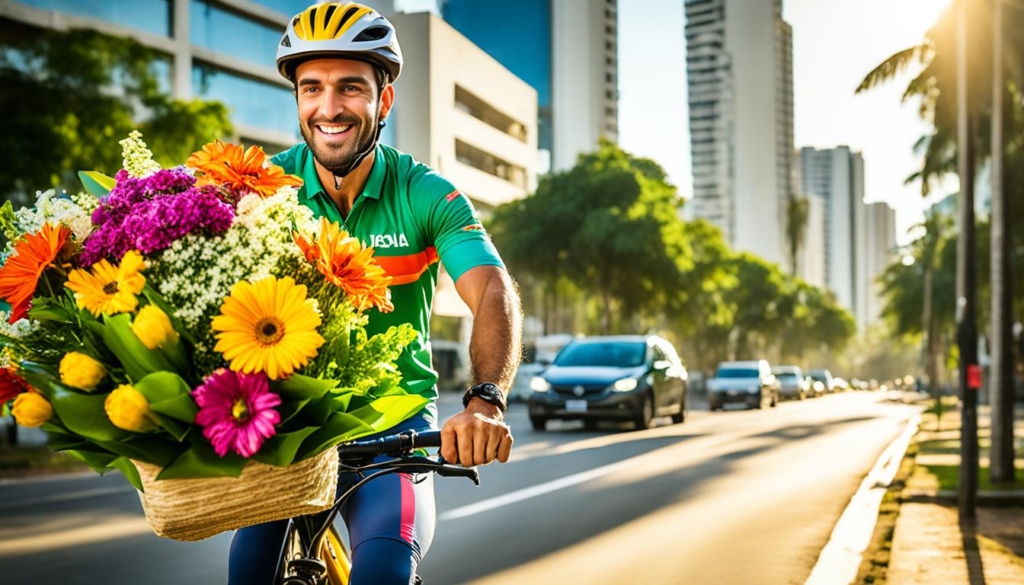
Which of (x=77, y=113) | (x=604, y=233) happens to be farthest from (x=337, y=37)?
(x=604, y=233)

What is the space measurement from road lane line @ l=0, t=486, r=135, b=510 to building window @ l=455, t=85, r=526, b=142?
5997 centimetres

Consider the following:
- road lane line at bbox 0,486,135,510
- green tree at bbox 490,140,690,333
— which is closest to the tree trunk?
road lane line at bbox 0,486,135,510

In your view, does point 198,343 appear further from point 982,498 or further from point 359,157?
point 982,498

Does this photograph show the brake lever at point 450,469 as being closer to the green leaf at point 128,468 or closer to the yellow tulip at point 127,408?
the green leaf at point 128,468

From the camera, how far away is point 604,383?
21344mm

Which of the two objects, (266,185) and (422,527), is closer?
(266,185)

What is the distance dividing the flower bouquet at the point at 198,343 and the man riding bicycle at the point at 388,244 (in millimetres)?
374

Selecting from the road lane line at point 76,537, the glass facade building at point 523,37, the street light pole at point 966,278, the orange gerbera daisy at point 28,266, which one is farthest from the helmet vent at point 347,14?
the glass facade building at point 523,37

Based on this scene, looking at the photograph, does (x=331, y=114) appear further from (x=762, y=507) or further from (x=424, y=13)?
(x=424, y=13)

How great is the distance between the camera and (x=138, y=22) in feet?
147

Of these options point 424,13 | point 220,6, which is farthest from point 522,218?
point 424,13

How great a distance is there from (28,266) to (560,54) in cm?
17012

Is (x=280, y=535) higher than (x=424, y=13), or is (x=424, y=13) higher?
(x=424, y=13)

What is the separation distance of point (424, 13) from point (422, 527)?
65.6m
